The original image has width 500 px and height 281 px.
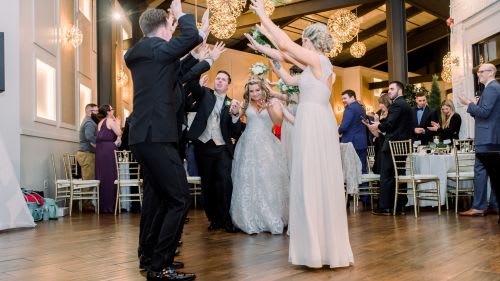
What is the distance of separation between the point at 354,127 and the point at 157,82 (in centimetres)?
489

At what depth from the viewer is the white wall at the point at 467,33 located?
9.48m

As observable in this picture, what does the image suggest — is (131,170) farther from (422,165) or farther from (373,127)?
(422,165)

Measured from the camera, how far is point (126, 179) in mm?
7195

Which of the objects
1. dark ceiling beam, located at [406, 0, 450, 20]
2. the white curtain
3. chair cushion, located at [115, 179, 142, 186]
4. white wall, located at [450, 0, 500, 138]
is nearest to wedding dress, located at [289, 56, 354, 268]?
the white curtain

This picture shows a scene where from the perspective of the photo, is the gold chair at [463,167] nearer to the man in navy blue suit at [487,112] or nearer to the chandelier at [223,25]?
the man in navy blue suit at [487,112]

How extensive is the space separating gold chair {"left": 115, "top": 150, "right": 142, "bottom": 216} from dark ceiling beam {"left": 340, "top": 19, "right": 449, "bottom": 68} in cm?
1252

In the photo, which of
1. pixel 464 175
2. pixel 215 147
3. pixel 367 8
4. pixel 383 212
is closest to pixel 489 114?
pixel 464 175

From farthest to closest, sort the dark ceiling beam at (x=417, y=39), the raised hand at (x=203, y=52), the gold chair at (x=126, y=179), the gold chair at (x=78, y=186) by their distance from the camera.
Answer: the dark ceiling beam at (x=417, y=39), the gold chair at (x=78, y=186), the gold chair at (x=126, y=179), the raised hand at (x=203, y=52)

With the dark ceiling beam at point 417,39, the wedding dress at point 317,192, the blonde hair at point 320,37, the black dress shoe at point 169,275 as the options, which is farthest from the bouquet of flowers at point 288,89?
the dark ceiling beam at point 417,39

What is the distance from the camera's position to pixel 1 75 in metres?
5.92

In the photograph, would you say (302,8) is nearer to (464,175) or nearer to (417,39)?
(417,39)

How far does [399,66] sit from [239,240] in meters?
8.12

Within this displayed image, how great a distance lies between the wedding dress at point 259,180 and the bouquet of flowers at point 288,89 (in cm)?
33

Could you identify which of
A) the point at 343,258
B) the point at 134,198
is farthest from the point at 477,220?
the point at 134,198
